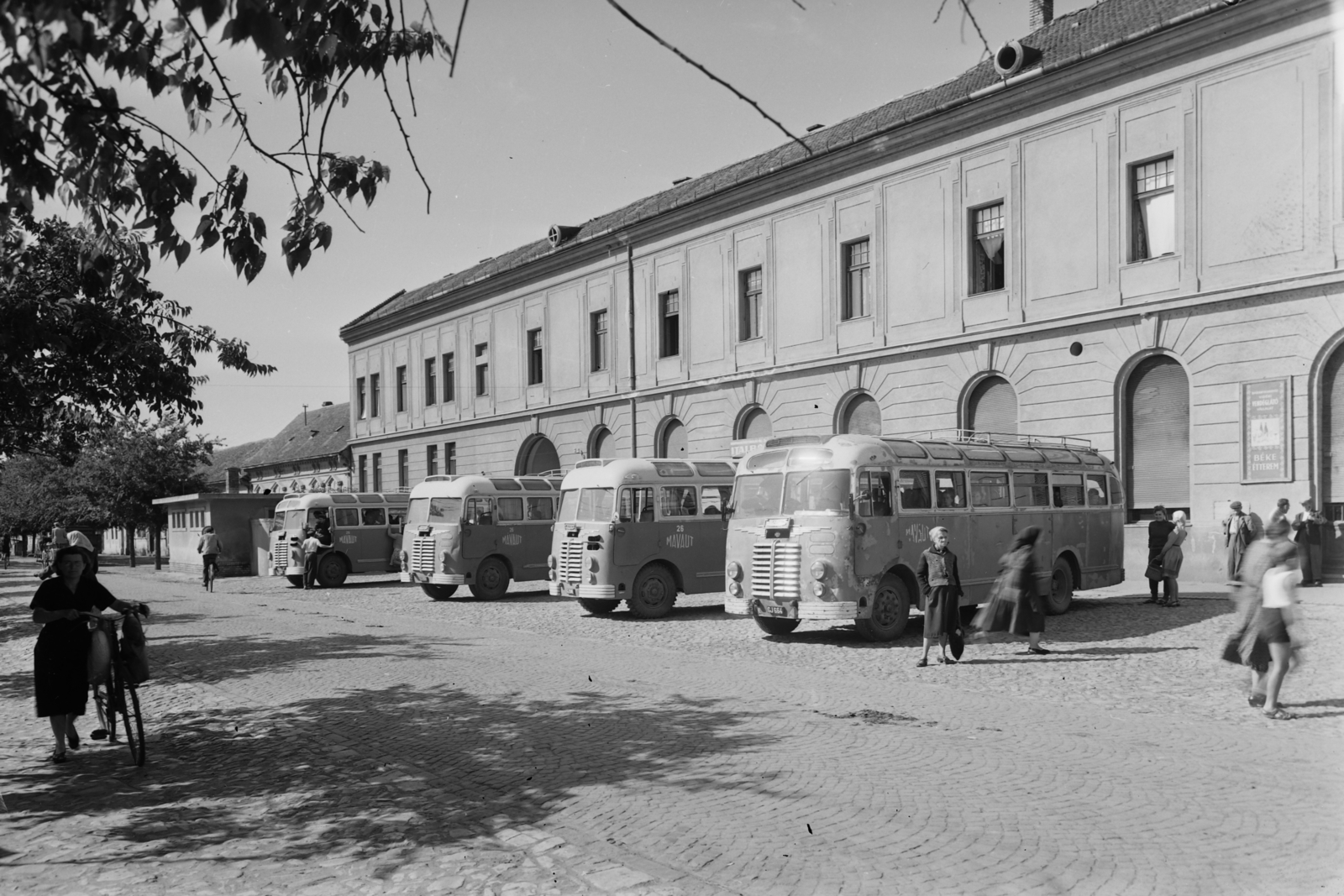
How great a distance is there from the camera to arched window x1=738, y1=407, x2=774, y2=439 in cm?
3216

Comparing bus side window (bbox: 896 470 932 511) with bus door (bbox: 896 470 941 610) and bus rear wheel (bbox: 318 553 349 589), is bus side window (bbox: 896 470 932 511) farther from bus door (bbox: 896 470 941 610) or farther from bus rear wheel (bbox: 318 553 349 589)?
bus rear wheel (bbox: 318 553 349 589)

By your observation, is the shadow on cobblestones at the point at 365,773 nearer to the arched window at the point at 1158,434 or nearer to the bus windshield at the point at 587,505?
the bus windshield at the point at 587,505

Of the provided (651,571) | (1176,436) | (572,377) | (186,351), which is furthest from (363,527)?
(1176,436)

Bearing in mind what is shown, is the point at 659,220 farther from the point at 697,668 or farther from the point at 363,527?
the point at 697,668

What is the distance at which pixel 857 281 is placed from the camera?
2948 centimetres

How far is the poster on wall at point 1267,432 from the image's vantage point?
20547 mm

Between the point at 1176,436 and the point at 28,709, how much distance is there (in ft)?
66.1

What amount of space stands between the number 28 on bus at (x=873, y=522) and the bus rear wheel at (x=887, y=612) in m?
0.02

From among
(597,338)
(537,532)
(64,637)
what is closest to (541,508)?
(537,532)

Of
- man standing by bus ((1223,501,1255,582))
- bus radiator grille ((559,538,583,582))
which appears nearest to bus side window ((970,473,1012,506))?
man standing by bus ((1223,501,1255,582))

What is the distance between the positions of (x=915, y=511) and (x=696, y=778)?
28.3 ft

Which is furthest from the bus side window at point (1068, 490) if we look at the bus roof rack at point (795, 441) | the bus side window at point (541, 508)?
the bus side window at point (541, 508)

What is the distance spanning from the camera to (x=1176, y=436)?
74.4ft

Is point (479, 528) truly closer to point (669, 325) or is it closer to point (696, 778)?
point (669, 325)
